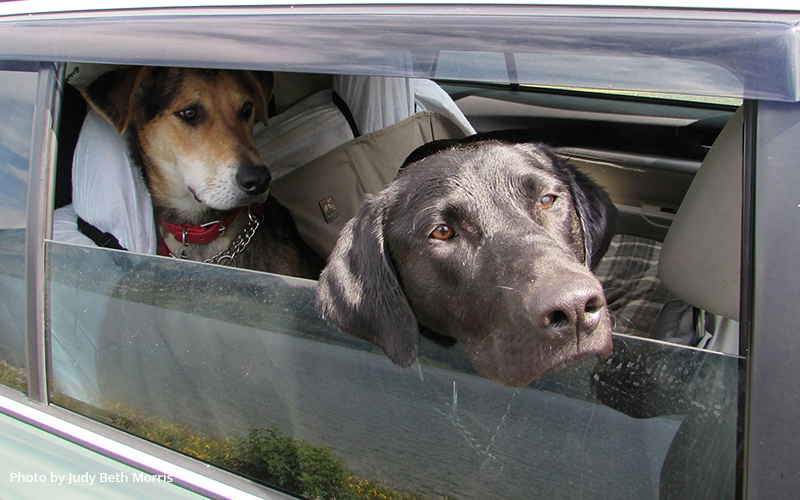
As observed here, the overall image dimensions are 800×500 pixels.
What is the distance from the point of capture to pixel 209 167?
103 inches

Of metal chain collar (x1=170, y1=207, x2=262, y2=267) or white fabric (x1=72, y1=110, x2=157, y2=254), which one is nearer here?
white fabric (x1=72, y1=110, x2=157, y2=254)

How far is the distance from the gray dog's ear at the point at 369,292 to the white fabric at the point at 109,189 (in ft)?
3.83

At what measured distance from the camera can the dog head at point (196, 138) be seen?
8.30ft

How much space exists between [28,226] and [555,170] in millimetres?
1624

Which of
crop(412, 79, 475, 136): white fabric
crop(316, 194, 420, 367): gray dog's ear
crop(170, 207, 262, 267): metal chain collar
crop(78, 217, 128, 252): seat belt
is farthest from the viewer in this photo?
crop(412, 79, 475, 136): white fabric

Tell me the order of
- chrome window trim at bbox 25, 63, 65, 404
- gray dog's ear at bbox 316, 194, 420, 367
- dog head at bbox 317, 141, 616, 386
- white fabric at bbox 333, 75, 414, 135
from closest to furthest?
dog head at bbox 317, 141, 616, 386 → gray dog's ear at bbox 316, 194, 420, 367 → chrome window trim at bbox 25, 63, 65, 404 → white fabric at bbox 333, 75, 414, 135

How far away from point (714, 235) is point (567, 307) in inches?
16.6

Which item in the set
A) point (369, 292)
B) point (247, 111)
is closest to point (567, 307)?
point (369, 292)

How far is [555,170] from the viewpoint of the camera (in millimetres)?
1868

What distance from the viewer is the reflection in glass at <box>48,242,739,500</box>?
1.03 metres

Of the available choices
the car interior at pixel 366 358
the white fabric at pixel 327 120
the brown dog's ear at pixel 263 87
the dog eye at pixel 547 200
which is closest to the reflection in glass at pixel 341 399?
the car interior at pixel 366 358

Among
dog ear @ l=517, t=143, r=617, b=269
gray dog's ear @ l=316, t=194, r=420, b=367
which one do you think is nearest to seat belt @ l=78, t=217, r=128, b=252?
gray dog's ear @ l=316, t=194, r=420, b=367

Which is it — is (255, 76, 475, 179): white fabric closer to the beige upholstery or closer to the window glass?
the beige upholstery

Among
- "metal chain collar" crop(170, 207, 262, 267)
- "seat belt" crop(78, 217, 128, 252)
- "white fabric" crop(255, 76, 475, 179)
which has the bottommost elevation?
"metal chain collar" crop(170, 207, 262, 267)
